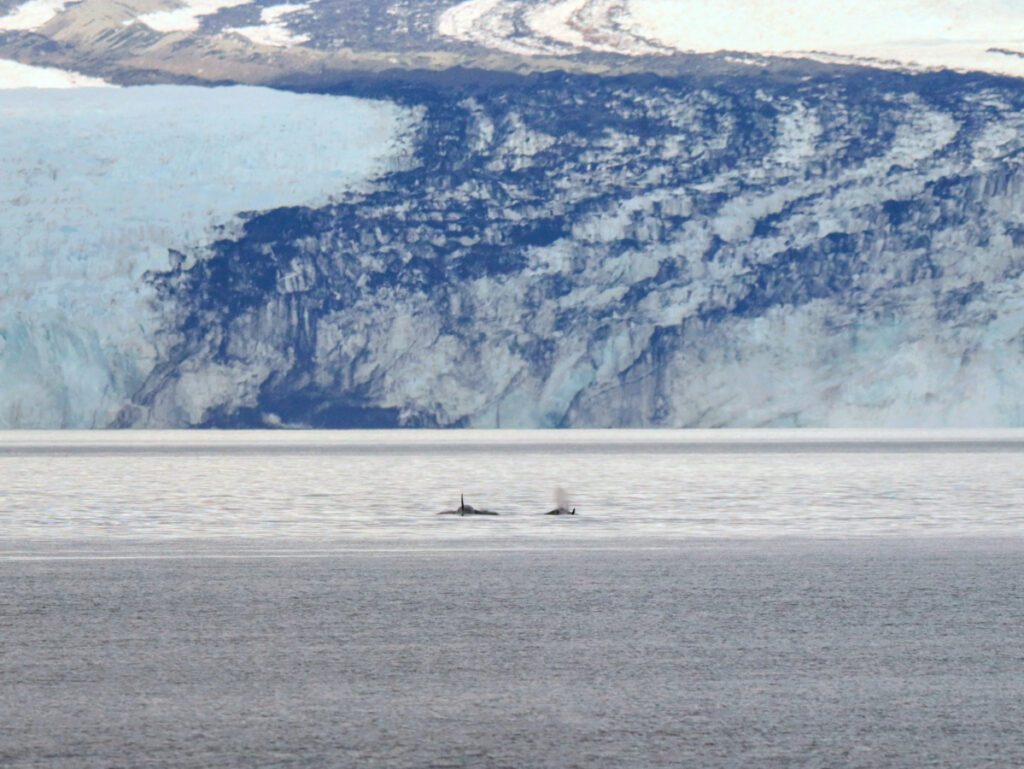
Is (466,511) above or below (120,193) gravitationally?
above

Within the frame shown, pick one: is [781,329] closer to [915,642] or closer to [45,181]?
[45,181]

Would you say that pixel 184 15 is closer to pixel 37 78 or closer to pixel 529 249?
pixel 37 78

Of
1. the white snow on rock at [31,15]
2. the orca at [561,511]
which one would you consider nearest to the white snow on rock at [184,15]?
the white snow on rock at [31,15]

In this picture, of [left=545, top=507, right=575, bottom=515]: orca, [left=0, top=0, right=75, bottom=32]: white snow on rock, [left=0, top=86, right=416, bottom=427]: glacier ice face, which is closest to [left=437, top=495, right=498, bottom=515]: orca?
[left=545, top=507, right=575, bottom=515]: orca

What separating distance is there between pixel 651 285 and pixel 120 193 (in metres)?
16.2

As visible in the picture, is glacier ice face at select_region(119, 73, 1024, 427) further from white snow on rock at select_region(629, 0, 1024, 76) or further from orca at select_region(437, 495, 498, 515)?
orca at select_region(437, 495, 498, 515)

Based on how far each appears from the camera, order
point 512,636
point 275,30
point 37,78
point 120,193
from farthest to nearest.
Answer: point 275,30 < point 37,78 < point 120,193 < point 512,636

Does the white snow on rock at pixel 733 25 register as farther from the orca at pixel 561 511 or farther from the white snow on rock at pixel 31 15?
the orca at pixel 561 511

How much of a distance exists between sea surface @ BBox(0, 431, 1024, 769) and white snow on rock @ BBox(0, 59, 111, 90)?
5445 centimetres

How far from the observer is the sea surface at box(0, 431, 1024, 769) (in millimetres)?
5492

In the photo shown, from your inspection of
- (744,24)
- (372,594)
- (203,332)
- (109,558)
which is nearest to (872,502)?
(109,558)

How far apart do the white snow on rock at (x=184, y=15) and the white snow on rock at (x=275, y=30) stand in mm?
1799

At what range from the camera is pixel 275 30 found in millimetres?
77625

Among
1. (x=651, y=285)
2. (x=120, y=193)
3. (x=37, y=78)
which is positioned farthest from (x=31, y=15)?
(x=651, y=285)
